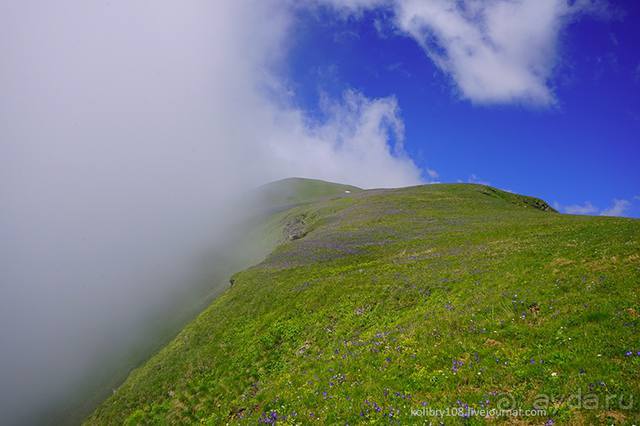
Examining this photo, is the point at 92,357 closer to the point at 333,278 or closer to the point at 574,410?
the point at 333,278

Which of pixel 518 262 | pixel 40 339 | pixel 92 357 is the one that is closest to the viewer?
pixel 518 262

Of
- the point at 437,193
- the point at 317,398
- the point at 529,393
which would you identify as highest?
the point at 437,193

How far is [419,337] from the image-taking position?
1756 centimetres

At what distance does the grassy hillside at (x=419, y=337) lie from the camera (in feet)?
38.7

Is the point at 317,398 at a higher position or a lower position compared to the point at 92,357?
higher

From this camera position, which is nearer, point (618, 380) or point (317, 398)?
point (618, 380)

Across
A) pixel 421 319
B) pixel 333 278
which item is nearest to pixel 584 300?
pixel 421 319

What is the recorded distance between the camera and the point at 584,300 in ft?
51.9

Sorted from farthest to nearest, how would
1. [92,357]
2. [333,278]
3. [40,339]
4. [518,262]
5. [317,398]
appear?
[40,339], [92,357], [333,278], [518,262], [317,398]

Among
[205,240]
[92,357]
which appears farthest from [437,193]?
[205,240]

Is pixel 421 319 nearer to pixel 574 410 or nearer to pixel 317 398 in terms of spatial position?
pixel 317 398

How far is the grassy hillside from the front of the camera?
11805 mm

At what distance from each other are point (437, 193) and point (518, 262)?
6239 centimetres

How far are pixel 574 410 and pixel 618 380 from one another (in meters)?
1.82
